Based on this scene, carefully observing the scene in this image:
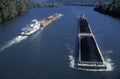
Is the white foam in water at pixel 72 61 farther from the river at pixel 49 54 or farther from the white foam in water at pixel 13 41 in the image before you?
the white foam in water at pixel 13 41

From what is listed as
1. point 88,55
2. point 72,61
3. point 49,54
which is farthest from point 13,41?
point 88,55

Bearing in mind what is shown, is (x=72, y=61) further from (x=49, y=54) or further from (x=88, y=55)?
(x=49, y=54)

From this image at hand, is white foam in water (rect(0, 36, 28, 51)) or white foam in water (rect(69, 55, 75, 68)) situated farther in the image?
white foam in water (rect(0, 36, 28, 51))

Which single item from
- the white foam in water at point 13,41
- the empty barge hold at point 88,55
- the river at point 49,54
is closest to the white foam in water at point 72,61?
the river at point 49,54

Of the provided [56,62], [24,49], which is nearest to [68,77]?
[56,62]

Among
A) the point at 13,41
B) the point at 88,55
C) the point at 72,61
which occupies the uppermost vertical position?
the point at 88,55

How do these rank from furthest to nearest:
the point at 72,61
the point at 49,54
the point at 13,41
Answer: the point at 13,41
the point at 49,54
the point at 72,61

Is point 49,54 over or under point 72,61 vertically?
under

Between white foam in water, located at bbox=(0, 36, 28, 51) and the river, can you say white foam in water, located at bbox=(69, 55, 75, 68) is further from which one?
white foam in water, located at bbox=(0, 36, 28, 51)

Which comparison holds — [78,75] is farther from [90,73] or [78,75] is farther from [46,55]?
[46,55]

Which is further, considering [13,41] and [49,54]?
[13,41]

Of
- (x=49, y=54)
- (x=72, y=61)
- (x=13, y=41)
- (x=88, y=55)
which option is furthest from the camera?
(x=13, y=41)

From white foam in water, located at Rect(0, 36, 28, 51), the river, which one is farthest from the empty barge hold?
white foam in water, located at Rect(0, 36, 28, 51)
